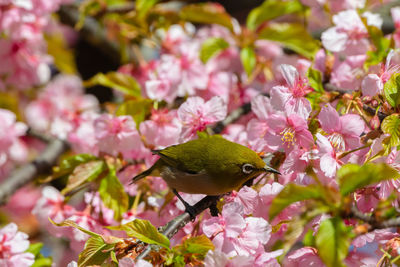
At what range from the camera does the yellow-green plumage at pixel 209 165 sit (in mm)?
1337

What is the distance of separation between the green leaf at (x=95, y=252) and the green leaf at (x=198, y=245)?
0.21m

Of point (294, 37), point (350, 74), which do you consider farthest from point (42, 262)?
point (294, 37)

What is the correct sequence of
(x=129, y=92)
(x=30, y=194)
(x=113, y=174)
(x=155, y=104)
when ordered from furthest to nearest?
(x=30, y=194), (x=129, y=92), (x=155, y=104), (x=113, y=174)

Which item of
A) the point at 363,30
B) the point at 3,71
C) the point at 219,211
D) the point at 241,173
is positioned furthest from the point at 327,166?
the point at 3,71

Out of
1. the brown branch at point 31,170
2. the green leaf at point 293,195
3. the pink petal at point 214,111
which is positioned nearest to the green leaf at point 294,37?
the pink petal at point 214,111

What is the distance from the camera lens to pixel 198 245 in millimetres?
1145

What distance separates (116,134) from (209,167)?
504 millimetres

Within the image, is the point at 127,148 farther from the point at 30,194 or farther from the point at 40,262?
the point at 30,194

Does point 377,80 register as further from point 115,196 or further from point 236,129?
point 115,196

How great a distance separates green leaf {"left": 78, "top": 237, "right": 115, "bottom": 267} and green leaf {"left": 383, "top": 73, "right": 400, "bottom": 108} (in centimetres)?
82

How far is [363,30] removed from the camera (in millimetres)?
1765

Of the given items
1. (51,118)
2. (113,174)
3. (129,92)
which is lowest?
(51,118)

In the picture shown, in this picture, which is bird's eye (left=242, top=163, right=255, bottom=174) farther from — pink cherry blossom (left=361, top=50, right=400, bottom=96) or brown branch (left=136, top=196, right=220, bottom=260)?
pink cherry blossom (left=361, top=50, right=400, bottom=96)

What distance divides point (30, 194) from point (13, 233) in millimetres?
2579
